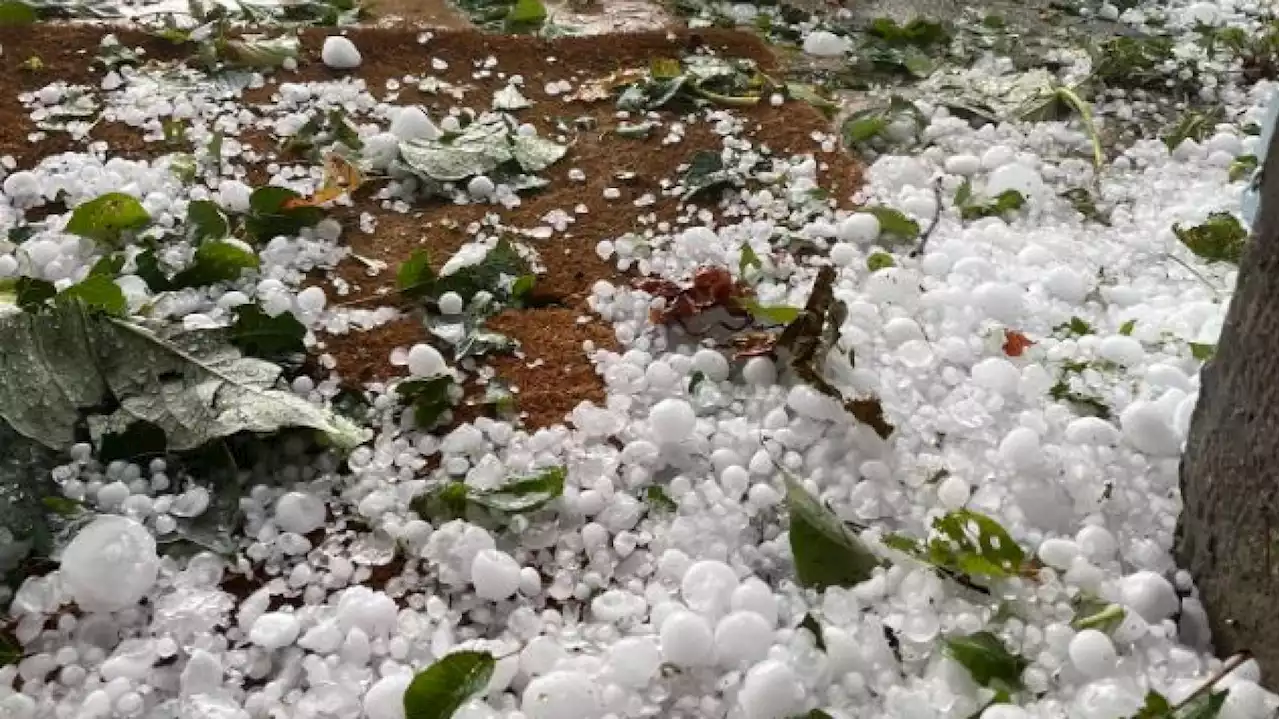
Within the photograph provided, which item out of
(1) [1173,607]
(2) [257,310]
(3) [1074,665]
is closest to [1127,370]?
(1) [1173,607]

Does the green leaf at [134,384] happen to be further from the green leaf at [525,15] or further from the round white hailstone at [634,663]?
the green leaf at [525,15]

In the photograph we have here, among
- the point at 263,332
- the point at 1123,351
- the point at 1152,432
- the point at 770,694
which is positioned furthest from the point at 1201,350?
the point at 263,332

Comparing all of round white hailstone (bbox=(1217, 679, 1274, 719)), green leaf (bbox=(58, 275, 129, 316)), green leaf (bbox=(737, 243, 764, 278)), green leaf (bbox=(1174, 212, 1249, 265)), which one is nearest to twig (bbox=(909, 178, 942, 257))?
green leaf (bbox=(737, 243, 764, 278))

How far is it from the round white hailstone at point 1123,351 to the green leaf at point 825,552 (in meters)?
0.46

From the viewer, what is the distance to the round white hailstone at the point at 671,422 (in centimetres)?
135

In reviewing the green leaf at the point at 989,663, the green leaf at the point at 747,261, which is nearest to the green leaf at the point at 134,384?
the green leaf at the point at 747,261

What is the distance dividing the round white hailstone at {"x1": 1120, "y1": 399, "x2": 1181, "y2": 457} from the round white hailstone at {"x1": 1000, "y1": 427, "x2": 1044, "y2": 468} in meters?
0.12

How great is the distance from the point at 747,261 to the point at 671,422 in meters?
0.38

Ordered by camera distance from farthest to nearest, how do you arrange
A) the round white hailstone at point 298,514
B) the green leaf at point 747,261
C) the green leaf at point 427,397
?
the green leaf at point 747,261
the green leaf at point 427,397
the round white hailstone at point 298,514

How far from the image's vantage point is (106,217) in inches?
65.2

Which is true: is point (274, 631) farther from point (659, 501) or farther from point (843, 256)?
point (843, 256)

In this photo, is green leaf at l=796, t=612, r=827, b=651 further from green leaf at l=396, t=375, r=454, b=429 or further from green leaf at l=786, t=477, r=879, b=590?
green leaf at l=396, t=375, r=454, b=429

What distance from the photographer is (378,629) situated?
1152 millimetres

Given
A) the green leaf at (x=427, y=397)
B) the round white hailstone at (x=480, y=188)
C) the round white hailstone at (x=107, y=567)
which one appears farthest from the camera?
the round white hailstone at (x=480, y=188)
